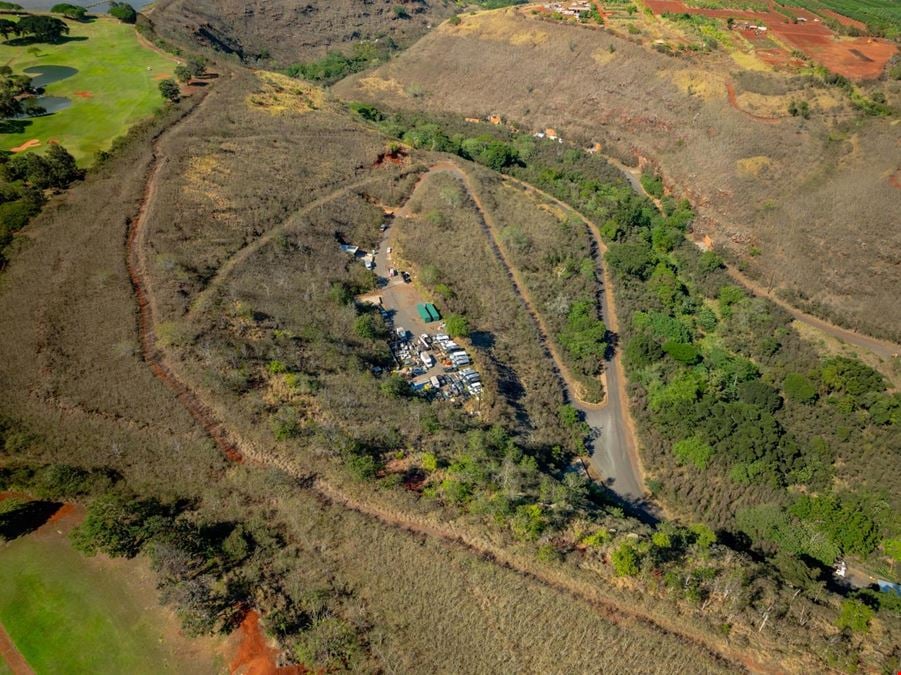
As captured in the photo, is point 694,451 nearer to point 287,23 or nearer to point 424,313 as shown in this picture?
point 424,313

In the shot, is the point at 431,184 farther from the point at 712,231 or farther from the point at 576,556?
the point at 576,556

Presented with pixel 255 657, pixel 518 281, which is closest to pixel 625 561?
pixel 255 657

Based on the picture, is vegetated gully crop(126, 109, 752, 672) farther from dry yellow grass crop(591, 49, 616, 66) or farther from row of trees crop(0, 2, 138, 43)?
dry yellow grass crop(591, 49, 616, 66)

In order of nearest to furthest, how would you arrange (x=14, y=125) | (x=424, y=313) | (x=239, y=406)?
(x=239, y=406)
(x=424, y=313)
(x=14, y=125)

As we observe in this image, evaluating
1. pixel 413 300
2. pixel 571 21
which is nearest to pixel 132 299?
pixel 413 300

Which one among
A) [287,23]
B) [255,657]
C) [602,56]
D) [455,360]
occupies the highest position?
→ [287,23]

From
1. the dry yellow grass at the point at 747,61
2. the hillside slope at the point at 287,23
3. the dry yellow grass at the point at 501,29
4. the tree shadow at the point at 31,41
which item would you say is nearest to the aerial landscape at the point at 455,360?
the tree shadow at the point at 31,41

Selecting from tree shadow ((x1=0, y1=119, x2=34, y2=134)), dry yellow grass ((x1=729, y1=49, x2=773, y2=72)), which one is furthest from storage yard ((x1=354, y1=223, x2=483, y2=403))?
dry yellow grass ((x1=729, y1=49, x2=773, y2=72))
